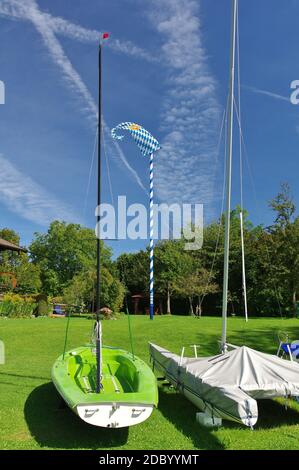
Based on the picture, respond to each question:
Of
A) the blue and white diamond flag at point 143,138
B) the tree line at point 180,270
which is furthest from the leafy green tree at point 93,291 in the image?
the blue and white diamond flag at point 143,138

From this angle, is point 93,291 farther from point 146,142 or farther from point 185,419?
point 185,419

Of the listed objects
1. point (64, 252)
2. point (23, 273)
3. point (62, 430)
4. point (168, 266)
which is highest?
point (64, 252)

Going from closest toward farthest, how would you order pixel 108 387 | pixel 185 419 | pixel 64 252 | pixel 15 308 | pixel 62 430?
1. pixel 62 430
2. pixel 185 419
3. pixel 108 387
4. pixel 15 308
5. pixel 64 252

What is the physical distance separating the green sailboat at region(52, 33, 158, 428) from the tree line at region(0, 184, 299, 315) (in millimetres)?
16526

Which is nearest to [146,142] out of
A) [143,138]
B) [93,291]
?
[143,138]

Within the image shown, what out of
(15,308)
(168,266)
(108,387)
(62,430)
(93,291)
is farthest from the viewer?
(168,266)

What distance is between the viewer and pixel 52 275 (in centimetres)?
4856

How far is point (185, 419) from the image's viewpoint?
7.54 metres

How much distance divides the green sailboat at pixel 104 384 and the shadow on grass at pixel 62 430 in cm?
57

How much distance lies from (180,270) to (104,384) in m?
31.7

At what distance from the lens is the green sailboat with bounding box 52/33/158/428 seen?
19.0 ft
